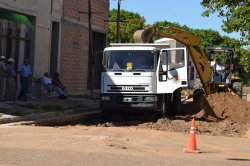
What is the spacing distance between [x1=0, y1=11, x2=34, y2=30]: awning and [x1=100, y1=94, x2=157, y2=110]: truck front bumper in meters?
7.39

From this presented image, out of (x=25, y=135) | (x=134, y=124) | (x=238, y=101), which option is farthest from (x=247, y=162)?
(x=238, y=101)

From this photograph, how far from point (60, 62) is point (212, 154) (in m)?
17.2

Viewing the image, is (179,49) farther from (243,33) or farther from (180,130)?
(243,33)

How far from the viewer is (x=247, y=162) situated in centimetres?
1119

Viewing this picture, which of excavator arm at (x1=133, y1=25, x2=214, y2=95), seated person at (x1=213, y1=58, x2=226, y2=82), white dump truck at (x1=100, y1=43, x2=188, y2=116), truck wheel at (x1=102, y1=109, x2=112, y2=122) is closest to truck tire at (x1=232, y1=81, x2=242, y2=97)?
seated person at (x1=213, y1=58, x2=226, y2=82)

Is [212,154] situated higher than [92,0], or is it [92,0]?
[92,0]

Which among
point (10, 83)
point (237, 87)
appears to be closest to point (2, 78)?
point (10, 83)

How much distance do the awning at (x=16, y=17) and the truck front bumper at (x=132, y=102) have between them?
7391 mm

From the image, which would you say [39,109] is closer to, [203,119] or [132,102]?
[132,102]

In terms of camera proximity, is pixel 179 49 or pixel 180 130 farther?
pixel 179 49

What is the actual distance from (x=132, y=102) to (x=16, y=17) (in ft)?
27.5

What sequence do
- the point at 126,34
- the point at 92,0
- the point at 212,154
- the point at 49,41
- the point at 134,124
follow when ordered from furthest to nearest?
the point at 126,34 < the point at 92,0 < the point at 49,41 < the point at 134,124 < the point at 212,154

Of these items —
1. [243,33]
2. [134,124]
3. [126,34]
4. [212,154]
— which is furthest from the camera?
[126,34]

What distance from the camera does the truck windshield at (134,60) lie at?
19.2 meters
